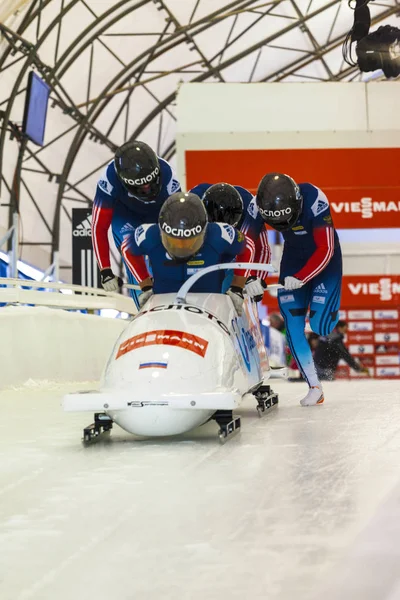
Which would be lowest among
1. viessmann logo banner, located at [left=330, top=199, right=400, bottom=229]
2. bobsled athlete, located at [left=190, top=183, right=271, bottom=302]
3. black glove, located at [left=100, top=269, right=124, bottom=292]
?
black glove, located at [left=100, top=269, right=124, bottom=292]

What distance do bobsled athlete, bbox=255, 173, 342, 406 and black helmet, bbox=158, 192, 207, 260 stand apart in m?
0.91

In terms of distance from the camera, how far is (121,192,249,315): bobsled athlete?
3.45m

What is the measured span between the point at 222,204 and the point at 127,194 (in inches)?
22.1

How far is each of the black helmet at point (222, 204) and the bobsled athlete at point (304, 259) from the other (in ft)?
0.56

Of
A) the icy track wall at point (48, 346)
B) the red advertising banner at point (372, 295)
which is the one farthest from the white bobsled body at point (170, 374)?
the red advertising banner at point (372, 295)

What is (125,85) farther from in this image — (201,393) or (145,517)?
(145,517)

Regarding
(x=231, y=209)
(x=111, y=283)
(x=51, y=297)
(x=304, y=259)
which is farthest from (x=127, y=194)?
(x=51, y=297)

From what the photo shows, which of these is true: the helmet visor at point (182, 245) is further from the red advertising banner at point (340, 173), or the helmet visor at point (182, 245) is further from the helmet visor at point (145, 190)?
the red advertising banner at point (340, 173)

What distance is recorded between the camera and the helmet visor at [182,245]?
350cm

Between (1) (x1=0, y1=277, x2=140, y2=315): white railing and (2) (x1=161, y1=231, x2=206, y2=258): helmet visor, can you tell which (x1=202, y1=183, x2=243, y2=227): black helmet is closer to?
(2) (x1=161, y1=231, x2=206, y2=258): helmet visor

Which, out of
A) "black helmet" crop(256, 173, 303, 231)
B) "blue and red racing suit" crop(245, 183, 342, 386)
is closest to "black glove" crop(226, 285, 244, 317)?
"black helmet" crop(256, 173, 303, 231)

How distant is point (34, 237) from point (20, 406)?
10601 mm

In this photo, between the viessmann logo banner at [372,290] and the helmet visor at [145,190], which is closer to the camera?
the helmet visor at [145,190]

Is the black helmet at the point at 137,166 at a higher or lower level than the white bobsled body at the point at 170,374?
higher
